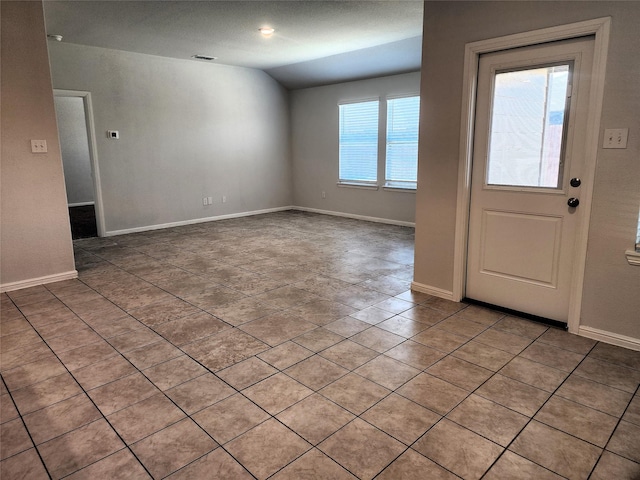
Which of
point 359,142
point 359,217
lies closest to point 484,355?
point 359,217

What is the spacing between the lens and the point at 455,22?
3184 millimetres

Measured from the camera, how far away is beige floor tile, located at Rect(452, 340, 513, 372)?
2.52 meters

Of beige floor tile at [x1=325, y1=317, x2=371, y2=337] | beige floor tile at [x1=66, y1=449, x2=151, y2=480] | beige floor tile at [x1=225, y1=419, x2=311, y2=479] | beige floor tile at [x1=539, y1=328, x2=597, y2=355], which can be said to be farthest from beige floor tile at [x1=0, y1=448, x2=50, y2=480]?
beige floor tile at [x1=539, y1=328, x2=597, y2=355]

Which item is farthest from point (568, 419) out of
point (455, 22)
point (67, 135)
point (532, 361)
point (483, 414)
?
point (67, 135)

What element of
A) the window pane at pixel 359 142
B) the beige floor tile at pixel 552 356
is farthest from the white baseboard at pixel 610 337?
the window pane at pixel 359 142

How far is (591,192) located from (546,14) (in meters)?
1.21

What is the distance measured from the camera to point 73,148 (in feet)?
30.0

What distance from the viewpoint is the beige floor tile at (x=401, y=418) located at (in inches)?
75.5

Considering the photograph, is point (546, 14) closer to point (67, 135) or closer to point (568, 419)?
point (568, 419)

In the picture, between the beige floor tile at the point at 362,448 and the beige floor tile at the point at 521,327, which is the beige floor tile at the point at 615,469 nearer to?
the beige floor tile at the point at 362,448

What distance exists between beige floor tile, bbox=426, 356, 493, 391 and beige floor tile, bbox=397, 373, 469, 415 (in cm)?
5

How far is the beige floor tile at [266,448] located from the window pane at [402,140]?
210 inches

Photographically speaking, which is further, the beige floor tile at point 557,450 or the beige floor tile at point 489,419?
the beige floor tile at point 489,419

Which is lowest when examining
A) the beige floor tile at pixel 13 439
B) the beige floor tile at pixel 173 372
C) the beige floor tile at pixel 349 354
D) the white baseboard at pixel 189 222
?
the beige floor tile at pixel 13 439
